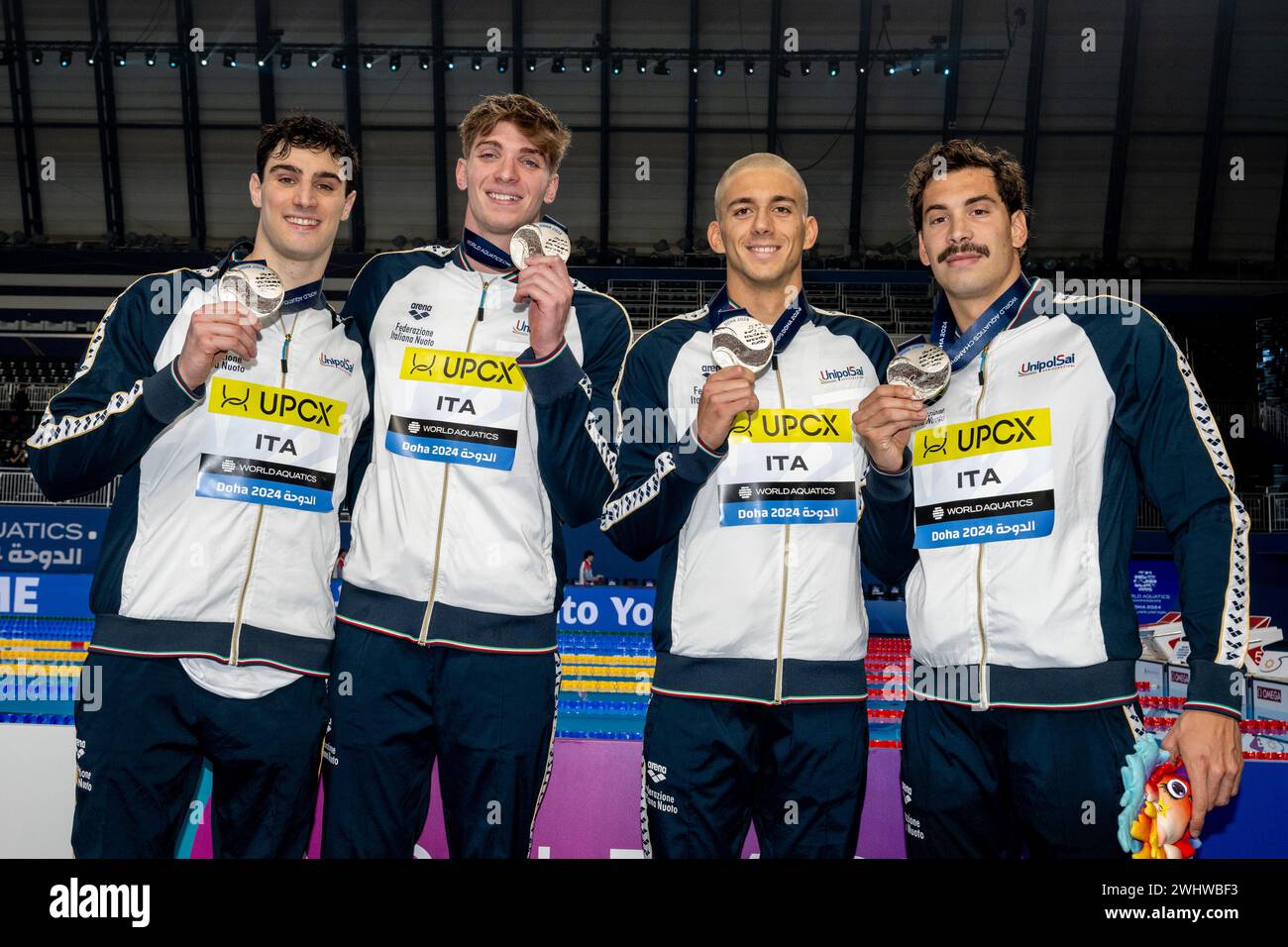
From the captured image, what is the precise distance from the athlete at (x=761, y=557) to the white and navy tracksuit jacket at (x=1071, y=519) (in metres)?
0.21

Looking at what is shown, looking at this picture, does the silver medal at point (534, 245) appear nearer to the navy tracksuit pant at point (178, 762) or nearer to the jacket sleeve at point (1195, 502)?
the navy tracksuit pant at point (178, 762)

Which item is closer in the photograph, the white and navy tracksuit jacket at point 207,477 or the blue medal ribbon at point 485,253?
the white and navy tracksuit jacket at point 207,477

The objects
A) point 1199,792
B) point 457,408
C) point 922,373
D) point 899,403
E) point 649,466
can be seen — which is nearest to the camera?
point 1199,792

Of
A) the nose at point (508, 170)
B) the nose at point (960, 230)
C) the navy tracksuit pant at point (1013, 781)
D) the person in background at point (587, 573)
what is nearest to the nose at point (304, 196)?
the nose at point (508, 170)

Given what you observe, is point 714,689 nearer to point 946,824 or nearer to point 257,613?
Result: point 946,824

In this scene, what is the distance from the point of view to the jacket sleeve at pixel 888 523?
323cm

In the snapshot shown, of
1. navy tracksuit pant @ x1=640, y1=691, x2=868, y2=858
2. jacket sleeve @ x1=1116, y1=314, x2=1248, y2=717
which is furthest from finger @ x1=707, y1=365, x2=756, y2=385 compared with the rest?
jacket sleeve @ x1=1116, y1=314, x2=1248, y2=717

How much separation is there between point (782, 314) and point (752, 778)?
59.2 inches

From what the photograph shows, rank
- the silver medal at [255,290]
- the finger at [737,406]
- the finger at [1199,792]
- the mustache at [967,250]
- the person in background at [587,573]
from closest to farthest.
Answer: the finger at [1199,792] < the finger at [737,406] < the silver medal at [255,290] < the mustache at [967,250] < the person in background at [587,573]


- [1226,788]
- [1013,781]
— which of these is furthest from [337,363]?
[1226,788]

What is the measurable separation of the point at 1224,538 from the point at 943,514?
76 cm

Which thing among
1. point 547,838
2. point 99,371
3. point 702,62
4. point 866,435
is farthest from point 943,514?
point 702,62

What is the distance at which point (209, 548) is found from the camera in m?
3.27

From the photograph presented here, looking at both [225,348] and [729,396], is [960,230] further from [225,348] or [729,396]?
[225,348]
